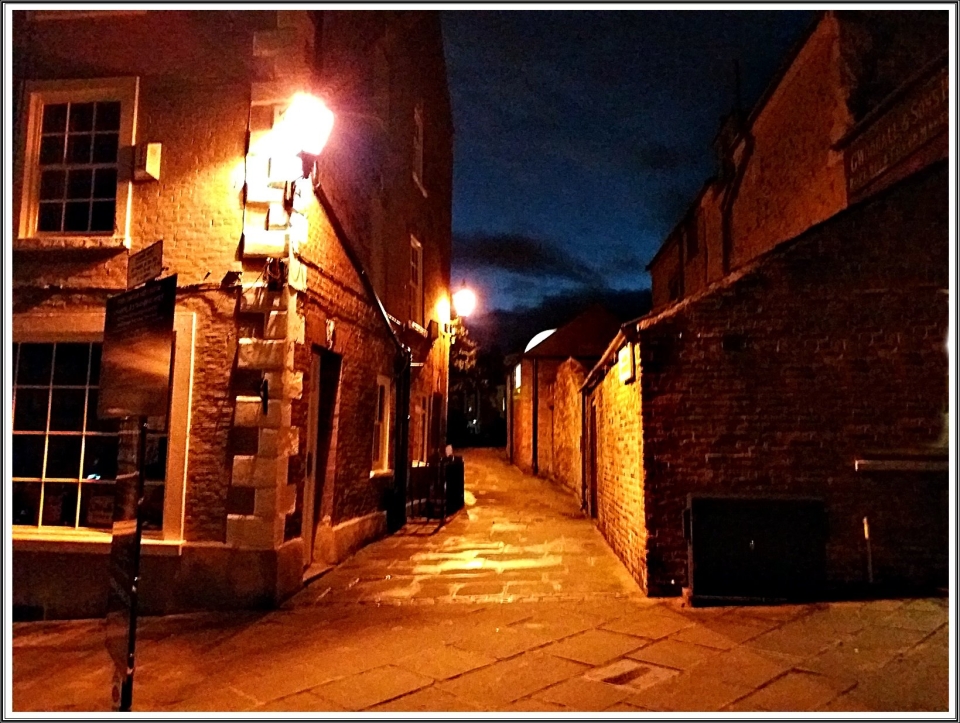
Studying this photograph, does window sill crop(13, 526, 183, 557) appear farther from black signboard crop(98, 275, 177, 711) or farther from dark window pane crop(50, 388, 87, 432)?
black signboard crop(98, 275, 177, 711)

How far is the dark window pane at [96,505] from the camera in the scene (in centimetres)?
748

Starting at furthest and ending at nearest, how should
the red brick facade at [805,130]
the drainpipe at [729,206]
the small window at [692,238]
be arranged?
the small window at [692,238] < the drainpipe at [729,206] < the red brick facade at [805,130]

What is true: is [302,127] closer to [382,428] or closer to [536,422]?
[382,428]

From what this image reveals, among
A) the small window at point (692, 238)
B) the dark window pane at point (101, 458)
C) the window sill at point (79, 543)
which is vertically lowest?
the window sill at point (79, 543)

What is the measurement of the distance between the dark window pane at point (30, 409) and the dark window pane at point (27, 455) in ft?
0.35

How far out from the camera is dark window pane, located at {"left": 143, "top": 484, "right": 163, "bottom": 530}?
7.38 m

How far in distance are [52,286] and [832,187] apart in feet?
36.2

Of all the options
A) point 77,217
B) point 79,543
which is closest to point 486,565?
point 79,543

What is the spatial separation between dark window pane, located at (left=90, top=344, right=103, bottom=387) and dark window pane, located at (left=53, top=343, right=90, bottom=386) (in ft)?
0.22

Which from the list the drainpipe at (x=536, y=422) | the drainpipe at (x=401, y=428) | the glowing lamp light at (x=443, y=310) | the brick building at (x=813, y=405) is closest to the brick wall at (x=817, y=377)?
the brick building at (x=813, y=405)

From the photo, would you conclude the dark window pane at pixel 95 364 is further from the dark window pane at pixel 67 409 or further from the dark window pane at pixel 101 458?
the dark window pane at pixel 101 458

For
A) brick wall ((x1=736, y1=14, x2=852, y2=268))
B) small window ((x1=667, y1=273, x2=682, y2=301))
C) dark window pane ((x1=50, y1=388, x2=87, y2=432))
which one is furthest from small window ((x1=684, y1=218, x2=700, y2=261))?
dark window pane ((x1=50, y1=388, x2=87, y2=432))

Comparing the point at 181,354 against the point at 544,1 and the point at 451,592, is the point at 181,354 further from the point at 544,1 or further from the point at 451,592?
the point at 544,1

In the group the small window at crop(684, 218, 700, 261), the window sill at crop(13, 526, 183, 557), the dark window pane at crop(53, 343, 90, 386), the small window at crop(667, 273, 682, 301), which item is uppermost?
the small window at crop(684, 218, 700, 261)
